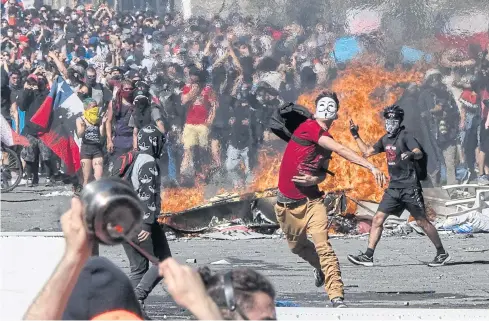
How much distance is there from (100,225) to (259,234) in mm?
6650

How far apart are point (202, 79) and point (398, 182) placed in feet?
6.02

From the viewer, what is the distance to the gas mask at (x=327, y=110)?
745cm

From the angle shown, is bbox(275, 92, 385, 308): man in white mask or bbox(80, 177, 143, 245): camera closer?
bbox(80, 177, 143, 245): camera

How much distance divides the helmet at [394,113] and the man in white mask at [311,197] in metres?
0.98

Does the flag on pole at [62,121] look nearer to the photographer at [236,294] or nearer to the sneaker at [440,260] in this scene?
the sneaker at [440,260]

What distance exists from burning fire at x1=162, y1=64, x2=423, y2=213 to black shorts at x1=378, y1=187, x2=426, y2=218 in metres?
0.33

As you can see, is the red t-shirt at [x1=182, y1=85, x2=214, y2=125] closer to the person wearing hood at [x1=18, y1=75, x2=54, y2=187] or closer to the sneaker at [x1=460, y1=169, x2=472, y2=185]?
the person wearing hood at [x1=18, y1=75, x2=54, y2=187]

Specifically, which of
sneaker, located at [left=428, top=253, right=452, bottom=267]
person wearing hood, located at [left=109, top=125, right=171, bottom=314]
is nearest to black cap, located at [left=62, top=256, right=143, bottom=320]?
person wearing hood, located at [left=109, top=125, right=171, bottom=314]

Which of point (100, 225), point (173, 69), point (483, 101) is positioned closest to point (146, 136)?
point (173, 69)

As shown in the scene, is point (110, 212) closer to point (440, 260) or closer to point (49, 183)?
point (440, 260)

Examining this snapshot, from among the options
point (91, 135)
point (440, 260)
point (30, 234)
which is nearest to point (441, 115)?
point (440, 260)

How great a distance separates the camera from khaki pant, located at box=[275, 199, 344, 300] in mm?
6910

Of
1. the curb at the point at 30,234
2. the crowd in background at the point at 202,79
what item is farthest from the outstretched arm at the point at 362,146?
the curb at the point at 30,234

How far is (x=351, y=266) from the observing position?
8.04m
